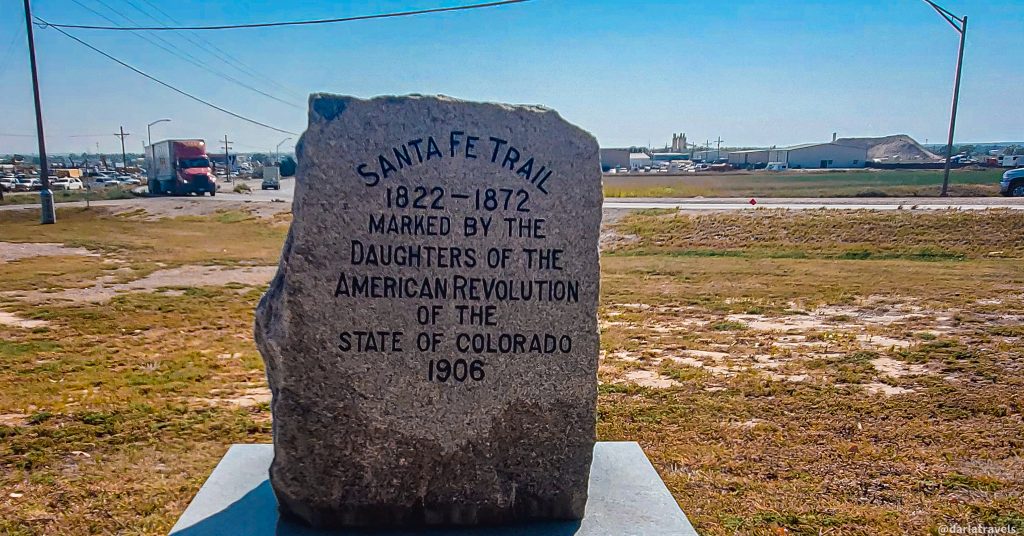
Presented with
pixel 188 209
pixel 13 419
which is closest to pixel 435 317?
pixel 13 419

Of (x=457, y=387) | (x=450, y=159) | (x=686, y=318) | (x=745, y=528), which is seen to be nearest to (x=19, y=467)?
(x=457, y=387)

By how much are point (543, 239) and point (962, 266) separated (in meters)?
11.6

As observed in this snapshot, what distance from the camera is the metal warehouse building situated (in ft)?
320

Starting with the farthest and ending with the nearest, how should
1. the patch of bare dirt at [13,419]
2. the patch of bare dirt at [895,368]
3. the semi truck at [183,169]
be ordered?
the semi truck at [183,169]
the patch of bare dirt at [895,368]
the patch of bare dirt at [13,419]

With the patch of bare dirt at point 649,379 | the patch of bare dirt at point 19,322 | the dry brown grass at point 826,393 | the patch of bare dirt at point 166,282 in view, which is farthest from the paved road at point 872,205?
the patch of bare dirt at point 19,322

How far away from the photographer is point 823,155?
322ft

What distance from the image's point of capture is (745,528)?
3.52 metres

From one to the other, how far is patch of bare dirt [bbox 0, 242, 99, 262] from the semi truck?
25.0 m

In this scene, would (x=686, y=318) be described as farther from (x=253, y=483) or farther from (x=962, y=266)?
(x=962, y=266)

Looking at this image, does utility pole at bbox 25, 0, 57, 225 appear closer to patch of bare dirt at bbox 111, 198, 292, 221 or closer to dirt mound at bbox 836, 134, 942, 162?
patch of bare dirt at bbox 111, 198, 292, 221

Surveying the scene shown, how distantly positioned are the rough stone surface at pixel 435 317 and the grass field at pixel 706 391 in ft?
3.38

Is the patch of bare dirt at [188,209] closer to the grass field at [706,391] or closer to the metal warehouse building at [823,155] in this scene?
the grass field at [706,391]

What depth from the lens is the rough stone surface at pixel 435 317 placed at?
3.08 m

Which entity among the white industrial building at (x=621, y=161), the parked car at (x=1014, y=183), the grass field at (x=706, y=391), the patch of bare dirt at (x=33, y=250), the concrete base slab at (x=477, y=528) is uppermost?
the white industrial building at (x=621, y=161)
